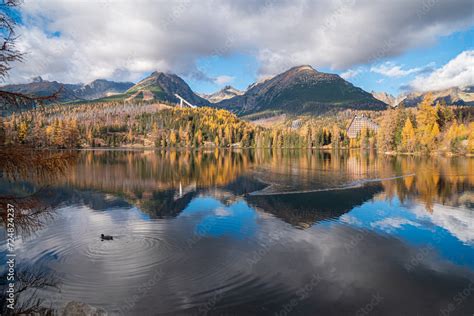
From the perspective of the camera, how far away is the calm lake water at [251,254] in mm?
16562

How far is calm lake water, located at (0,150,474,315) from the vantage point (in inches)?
652

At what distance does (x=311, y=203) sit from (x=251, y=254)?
18951mm

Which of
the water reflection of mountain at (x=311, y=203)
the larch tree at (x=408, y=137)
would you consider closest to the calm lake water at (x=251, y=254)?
the water reflection of mountain at (x=311, y=203)

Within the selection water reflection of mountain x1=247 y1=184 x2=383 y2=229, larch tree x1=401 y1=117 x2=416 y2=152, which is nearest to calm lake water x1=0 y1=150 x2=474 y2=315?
water reflection of mountain x1=247 y1=184 x2=383 y2=229

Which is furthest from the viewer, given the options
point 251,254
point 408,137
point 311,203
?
point 408,137

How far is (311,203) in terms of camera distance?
4009 cm

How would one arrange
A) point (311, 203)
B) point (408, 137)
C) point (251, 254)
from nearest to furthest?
point (251, 254) → point (311, 203) → point (408, 137)

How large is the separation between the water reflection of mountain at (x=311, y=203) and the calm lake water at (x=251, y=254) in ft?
0.81

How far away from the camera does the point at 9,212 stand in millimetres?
12086

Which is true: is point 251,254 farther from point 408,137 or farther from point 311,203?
point 408,137

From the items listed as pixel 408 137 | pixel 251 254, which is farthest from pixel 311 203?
pixel 408 137

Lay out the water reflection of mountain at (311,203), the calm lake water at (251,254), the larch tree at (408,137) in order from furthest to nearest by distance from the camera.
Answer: the larch tree at (408,137), the water reflection of mountain at (311,203), the calm lake water at (251,254)

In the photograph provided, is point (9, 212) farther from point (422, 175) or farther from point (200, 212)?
point (422, 175)

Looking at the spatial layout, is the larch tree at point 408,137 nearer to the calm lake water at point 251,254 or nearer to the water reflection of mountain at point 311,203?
the water reflection of mountain at point 311,203
